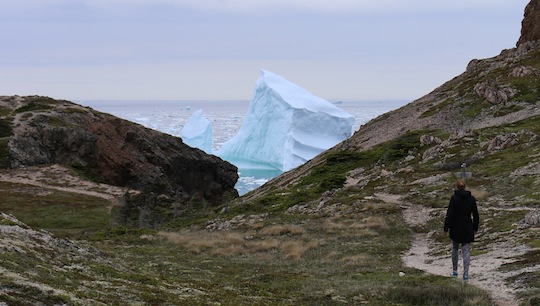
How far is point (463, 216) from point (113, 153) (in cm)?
7664

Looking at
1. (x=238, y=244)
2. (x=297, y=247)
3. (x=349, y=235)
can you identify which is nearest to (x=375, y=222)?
(x=349, y=235)

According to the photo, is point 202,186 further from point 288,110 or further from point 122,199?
point 288,110

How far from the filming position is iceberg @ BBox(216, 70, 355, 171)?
417ft

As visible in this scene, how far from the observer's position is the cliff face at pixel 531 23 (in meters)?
93.9

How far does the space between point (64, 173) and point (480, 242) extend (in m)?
68.9

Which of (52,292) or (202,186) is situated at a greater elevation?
(202,186)

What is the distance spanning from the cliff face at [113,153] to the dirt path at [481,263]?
57.6 meters

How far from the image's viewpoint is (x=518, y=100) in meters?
70.4

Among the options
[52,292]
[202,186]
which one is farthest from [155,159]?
[52,292]

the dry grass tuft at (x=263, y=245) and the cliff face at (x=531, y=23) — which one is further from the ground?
the cliff face at (x=531, y=23)

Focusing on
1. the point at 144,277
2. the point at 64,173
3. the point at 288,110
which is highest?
the point at 288,110

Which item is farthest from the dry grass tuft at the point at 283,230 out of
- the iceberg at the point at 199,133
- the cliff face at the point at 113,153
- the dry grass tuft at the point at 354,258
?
the iceberg at the point at 199,133

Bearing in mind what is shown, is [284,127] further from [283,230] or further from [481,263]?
[481,263]

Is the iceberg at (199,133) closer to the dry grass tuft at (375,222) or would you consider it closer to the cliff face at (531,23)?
the cliff face at (531,23)
